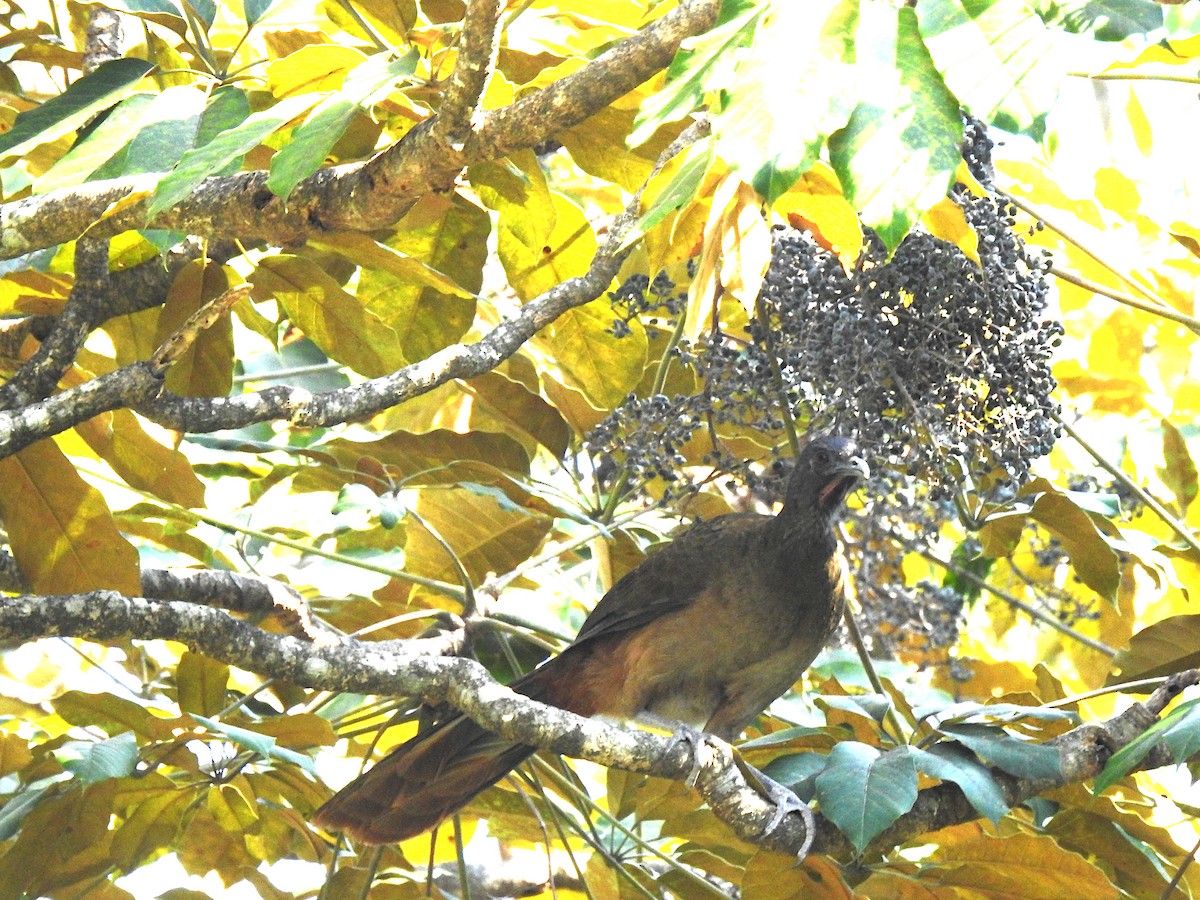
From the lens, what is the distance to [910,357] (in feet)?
7.17

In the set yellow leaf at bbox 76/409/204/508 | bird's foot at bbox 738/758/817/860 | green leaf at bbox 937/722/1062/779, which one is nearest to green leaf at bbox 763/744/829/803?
bird's foot at bbox 738/758/817/860

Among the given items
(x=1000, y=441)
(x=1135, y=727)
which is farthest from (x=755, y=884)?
(x=1000, y=441)

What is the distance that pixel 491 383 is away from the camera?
2924 mm

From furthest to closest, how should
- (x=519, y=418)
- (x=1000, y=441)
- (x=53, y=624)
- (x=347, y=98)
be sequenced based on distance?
(x=519, y=418), (x=1000, y=441), (x=53, y=624), (x=347, y=98)

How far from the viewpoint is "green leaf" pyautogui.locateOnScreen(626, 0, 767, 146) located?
4.42ft

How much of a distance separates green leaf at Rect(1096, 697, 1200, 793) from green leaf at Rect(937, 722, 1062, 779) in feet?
0.40

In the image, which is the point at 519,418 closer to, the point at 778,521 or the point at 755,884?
the point at 778,521

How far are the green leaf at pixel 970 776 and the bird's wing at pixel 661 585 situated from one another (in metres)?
1.05

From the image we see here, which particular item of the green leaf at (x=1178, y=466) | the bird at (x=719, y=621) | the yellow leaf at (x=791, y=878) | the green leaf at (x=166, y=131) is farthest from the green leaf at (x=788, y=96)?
the green leaf at (x=1178, y=466)

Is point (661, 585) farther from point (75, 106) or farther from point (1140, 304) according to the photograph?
point (75, 106)

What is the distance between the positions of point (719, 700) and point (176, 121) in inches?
70.7

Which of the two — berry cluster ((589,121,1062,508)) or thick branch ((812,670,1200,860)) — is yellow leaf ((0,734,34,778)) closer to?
thick branch ((812,670,1200,860))

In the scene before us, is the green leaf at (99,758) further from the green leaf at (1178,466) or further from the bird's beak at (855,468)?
the green leaf at (1178,466)

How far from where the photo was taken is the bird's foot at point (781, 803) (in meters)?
2.23
